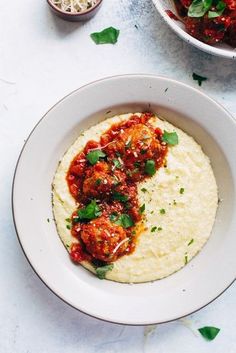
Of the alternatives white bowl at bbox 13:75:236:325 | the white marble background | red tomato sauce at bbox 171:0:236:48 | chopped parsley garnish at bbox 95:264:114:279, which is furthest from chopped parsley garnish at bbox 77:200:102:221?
red tomato sauce at bbox 171:0:236:48

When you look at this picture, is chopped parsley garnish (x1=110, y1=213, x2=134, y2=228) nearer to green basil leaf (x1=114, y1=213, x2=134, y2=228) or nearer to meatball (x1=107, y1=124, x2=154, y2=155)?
green basil leaf (x1=114, y1=213, x2=134, y2=228)

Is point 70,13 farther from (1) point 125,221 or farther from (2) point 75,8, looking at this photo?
(1) point 125,221

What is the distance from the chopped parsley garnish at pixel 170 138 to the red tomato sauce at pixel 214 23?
714mm

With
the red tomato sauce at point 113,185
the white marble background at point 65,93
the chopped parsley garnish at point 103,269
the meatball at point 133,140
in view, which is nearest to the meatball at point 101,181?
the red tomato sauce at point 113,185

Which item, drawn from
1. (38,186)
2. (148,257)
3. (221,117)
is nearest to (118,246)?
(148,257)

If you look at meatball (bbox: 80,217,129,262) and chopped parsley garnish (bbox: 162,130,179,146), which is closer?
meatball (bbox: 80,217,129,262)

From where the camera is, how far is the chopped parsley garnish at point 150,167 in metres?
4.10

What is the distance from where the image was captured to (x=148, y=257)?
416cm

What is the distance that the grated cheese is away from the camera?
14.2 ft

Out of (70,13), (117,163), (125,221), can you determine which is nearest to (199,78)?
(117,163)

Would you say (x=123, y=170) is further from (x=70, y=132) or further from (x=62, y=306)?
(x=62, y=306)

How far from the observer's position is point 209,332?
438 cm

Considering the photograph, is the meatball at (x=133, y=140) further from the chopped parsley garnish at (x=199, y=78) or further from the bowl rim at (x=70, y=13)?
the bowl rim at (x=70, y=13)

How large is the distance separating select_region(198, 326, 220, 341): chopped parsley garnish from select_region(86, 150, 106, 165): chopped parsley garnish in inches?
59.1
